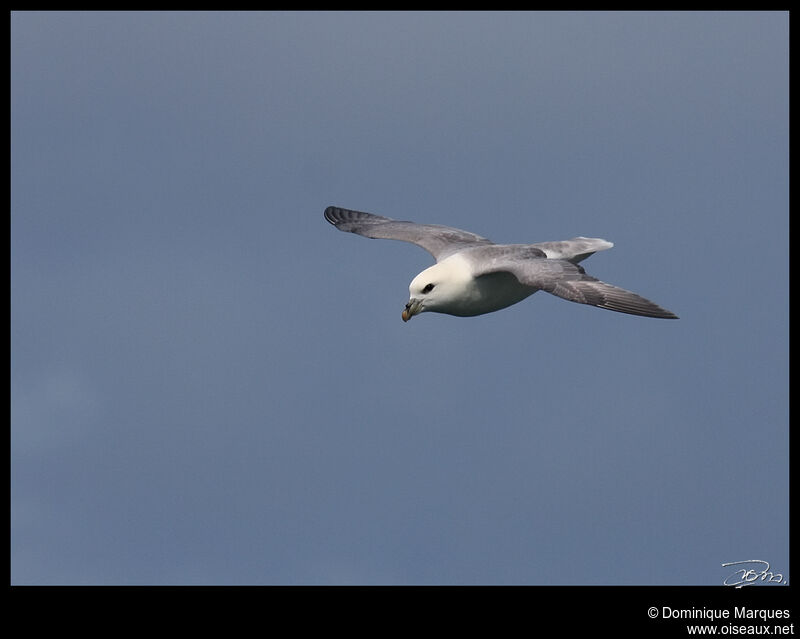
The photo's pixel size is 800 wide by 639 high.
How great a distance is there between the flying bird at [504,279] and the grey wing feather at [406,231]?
3 centimetres

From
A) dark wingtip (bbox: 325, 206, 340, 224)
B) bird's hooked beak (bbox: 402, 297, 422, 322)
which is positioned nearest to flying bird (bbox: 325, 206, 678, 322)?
bird's hooked beak (bbox: 402, 297, 422, 322)

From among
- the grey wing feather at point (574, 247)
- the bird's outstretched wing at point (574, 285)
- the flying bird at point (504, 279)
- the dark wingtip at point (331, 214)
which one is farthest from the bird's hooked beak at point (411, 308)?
the dark wingtip at point (331, 214)

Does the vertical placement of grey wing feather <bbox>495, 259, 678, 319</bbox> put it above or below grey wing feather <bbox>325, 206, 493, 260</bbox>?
below

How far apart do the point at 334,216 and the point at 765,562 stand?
9.81 meters

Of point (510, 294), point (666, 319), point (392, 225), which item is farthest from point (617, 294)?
point (392, 225)

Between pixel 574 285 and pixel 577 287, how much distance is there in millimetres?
74

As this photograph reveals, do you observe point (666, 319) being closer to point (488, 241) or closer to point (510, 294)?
point (510, 294)

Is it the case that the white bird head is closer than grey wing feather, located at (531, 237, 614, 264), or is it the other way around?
the white bird head

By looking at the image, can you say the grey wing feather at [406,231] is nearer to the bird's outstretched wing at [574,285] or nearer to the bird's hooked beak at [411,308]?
the bird's hooked beak at [411,308]

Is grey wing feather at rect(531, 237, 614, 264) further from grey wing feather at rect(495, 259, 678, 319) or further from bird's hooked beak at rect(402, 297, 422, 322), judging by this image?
bird's hooked beak at rect(402, 297, 422, 322)

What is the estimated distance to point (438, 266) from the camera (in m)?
16.8

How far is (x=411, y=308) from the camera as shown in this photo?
16359 mm

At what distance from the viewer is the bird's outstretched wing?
14930 mm

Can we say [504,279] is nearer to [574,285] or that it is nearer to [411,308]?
[411,308]
